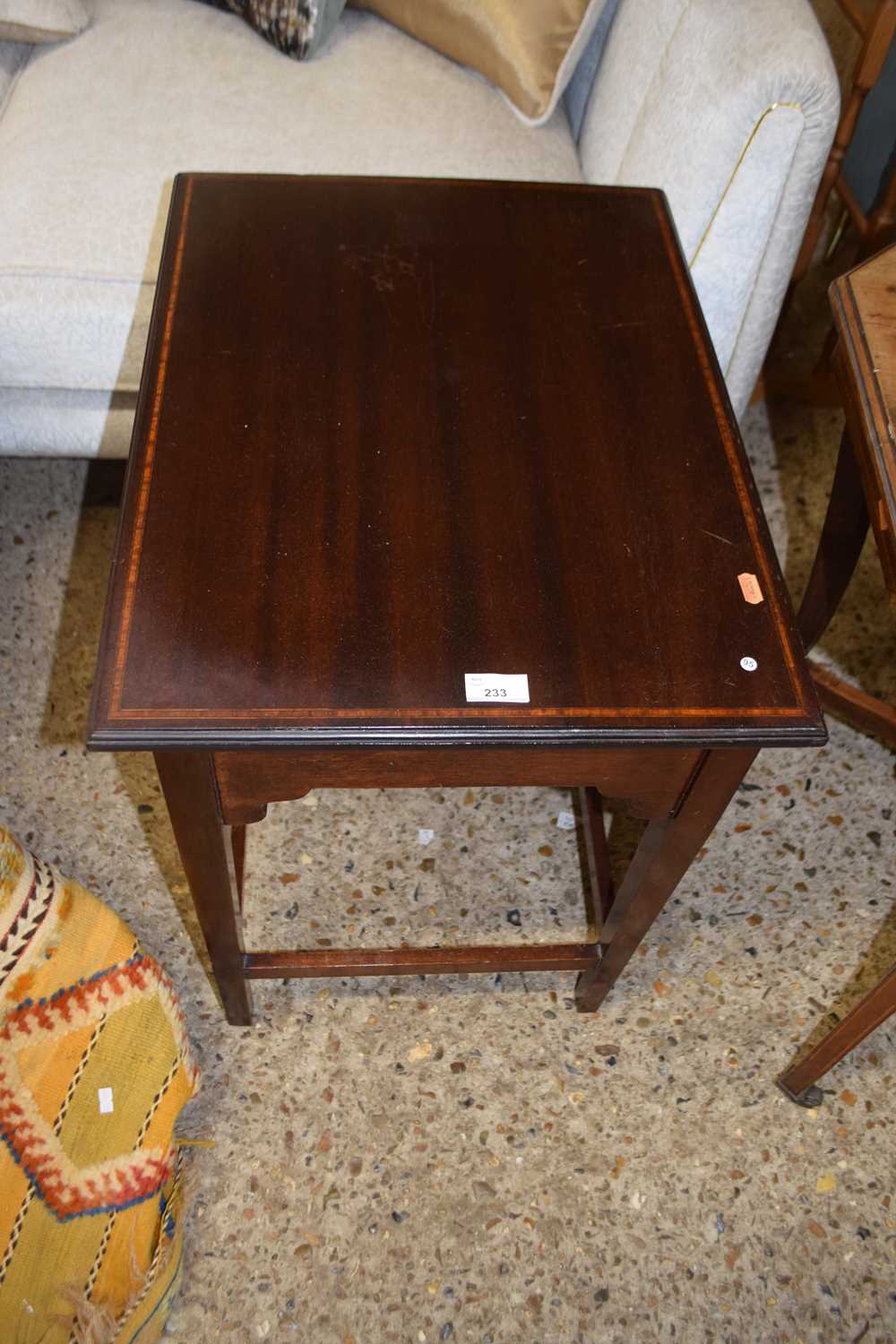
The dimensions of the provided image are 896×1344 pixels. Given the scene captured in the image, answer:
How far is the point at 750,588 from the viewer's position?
3.02 ft

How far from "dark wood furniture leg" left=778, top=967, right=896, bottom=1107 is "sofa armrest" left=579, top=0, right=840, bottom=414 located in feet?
2.90

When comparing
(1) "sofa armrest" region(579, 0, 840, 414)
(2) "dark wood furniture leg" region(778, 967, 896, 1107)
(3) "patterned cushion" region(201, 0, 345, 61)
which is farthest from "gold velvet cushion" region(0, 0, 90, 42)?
(2) "dark wood furniture leg" region(778, 967, 896, 1107)

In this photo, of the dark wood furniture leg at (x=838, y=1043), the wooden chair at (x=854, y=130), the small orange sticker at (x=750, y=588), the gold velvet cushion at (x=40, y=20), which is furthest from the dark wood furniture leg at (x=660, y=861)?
the gold velvet cushion at (x=40, y=20)

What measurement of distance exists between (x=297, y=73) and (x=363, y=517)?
1.05 meters

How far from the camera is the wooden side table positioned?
3.13 feet

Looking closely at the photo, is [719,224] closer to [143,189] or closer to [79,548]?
[143,189]

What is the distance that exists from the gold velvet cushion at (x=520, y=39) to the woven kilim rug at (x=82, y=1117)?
1.26m

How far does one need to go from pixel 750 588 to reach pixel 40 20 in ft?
4.75

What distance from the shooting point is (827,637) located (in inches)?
66.0

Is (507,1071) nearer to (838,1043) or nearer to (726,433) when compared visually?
(838,1043)

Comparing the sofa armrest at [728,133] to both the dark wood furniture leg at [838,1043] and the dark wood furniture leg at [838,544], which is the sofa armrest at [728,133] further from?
the dark wood furniture leg at [838,1043]

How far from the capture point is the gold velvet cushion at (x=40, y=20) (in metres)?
1.60

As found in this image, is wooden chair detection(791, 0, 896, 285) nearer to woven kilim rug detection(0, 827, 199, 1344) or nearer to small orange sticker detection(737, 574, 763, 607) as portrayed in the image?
small orange sticker detection(737, 574, 763, 607)

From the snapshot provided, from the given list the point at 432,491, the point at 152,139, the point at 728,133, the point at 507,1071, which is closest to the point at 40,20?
the point at 152,139
